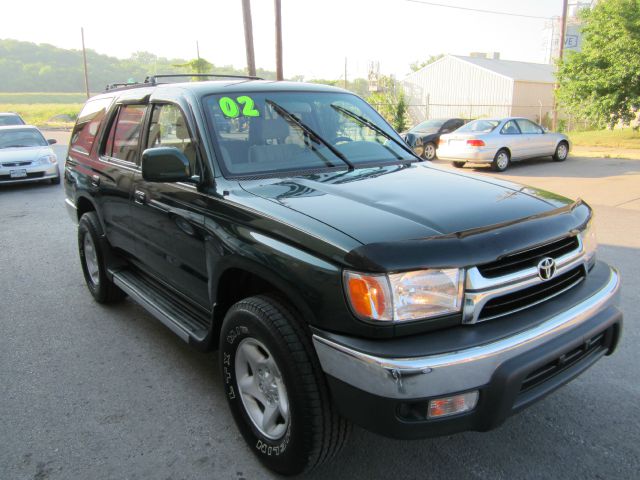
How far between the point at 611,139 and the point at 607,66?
11.8 ft

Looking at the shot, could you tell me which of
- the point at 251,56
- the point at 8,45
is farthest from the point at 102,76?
the point at 251,56

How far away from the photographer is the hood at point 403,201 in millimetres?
2238

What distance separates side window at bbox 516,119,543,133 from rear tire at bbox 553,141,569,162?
1100 millimetres

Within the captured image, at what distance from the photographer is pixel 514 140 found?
14766 millimetres

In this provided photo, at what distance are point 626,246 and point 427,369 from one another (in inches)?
225

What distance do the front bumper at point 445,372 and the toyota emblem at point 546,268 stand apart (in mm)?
166

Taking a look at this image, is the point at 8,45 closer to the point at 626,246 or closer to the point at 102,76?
the point at 102,76

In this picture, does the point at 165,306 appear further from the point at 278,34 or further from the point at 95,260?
the point at 278,34

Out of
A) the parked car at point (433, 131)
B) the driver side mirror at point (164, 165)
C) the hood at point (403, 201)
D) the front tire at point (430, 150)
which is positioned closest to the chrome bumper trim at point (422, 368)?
the hood at point (403, 201)

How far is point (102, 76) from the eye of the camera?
370 ft

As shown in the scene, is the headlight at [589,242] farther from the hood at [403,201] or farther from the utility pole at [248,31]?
the utility pole at [248,31]

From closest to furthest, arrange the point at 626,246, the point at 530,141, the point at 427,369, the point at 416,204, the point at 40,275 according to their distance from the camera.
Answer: the point at 427,369 < the point at 416,204 < the point at 40,275 < the point at 626,246 < the point at 530,141

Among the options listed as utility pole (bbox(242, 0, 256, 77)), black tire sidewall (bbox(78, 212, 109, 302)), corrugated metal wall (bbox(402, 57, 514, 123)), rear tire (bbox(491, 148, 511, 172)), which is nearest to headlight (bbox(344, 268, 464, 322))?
black tire sidewall (bbox(78, 212, 109, 302))

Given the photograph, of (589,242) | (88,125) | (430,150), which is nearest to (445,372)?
(589,242)
